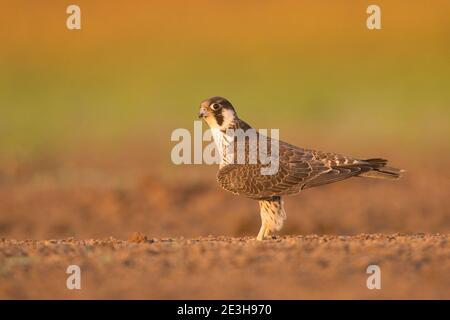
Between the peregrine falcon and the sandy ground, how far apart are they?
1.28 feet

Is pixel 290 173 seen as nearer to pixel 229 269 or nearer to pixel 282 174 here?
pixel 282 174

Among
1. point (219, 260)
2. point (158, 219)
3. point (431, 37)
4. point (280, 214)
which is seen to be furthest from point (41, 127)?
point (219, 260)

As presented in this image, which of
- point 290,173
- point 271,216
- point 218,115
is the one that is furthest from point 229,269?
point 218,115

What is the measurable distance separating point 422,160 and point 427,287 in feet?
54.2

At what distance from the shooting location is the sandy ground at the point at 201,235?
30.0 ft

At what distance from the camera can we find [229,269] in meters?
9.61

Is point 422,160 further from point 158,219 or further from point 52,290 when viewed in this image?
point 52,290

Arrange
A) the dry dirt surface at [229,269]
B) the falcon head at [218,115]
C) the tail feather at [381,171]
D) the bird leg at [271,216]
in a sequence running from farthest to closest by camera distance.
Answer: the falcon head at [218,115] → the tail feather at [381,171] → the bird leg at [271,216] → the dry dirt surface at [229,269]

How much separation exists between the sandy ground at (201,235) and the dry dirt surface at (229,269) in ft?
0.04

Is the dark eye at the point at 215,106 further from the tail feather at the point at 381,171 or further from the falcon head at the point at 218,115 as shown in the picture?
the tail feather at the point at 381,171

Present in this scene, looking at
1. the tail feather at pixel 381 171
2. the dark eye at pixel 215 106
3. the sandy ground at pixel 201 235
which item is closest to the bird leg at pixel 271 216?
the sandy ground at pixel 201 235

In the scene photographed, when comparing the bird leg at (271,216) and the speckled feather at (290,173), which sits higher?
the speckled feather at (290,173)

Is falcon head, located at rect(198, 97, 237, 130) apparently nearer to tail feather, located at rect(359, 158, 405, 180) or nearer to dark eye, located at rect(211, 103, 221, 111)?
dark eye, located at rect(211, 103, 221, 111)

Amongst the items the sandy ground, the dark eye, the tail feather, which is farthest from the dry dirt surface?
the dark eye
